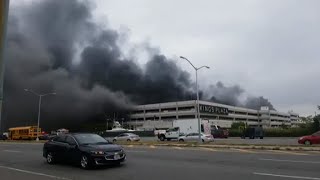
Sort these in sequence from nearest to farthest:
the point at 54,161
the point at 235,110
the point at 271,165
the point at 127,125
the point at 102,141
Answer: the point at 271,165 < the point at 102,141 < the point at 54,161 < the point at 127,125 < the point at 235,110

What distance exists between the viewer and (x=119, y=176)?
14070 mm

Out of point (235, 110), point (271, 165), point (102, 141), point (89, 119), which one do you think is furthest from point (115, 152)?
point (235, 110)

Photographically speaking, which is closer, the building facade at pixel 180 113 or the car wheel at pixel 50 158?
the car wheel at pixel 50 158

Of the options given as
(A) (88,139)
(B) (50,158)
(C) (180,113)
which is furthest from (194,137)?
(C) (180,113)

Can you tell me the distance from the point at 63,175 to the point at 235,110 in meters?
168

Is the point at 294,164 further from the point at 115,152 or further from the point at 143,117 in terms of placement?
the point at 143,117

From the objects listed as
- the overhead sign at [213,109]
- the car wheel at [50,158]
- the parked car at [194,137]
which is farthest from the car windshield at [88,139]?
the overhead sign at [213,109]

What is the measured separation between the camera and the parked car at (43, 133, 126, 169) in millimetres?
16078

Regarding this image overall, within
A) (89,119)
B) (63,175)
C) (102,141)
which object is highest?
(89,119)

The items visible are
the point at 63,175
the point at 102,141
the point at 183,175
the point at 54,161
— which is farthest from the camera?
the point at 54,161

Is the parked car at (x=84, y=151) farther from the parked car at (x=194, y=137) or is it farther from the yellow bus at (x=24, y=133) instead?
the yellow bus at (x=24, y=133)

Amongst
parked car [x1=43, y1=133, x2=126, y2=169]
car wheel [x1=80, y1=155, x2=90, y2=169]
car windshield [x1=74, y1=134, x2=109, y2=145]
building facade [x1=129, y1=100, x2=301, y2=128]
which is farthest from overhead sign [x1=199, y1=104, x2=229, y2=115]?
car wheel [x1=80, y1=155, x2=90, y2=169]

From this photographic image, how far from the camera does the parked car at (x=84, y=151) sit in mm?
16078

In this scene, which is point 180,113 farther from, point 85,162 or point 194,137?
point 85,162
